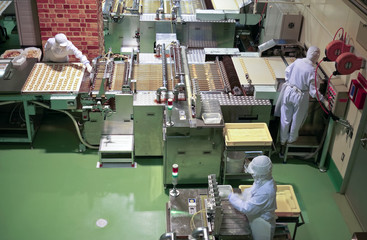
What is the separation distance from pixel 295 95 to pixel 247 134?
783 millimetres

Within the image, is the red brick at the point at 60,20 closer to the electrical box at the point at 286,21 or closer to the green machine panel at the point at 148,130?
the green machine panel at the point at 148,130

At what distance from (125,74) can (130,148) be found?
3.44 ft

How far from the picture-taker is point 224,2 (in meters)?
8.25


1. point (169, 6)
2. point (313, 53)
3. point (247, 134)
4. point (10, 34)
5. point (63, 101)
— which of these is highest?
point (313, 53)

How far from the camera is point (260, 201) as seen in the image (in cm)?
406

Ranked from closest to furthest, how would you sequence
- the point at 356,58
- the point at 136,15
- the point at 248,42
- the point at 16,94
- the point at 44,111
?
the point at 356,58 → the point at 16,94 → the point at 44,111 → the point at 136,15 → the point at 248,42

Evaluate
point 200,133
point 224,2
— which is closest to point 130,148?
point 200,133

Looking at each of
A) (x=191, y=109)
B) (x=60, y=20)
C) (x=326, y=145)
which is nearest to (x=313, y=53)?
(x=326, y=145)

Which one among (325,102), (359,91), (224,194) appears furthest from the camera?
(325,102)

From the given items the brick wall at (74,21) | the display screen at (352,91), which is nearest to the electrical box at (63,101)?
the brick wall at (74,21)

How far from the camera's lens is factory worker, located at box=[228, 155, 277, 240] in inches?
157

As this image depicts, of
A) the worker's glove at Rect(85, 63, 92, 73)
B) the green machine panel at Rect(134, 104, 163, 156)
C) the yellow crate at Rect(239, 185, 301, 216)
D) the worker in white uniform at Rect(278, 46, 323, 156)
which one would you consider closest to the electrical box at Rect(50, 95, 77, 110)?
the worker's glove at Rect(85, 63, 92, 73)

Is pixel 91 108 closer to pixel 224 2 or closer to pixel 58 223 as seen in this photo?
pixel 58 223

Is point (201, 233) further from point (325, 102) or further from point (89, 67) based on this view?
point (89, 67)
